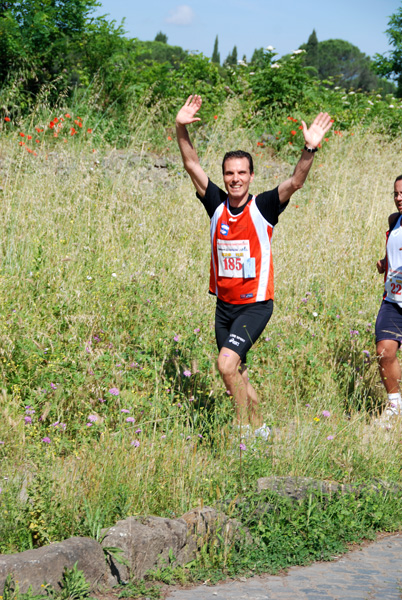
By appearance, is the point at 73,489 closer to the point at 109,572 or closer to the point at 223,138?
the point at 109,572

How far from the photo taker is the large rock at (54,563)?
9.54ft

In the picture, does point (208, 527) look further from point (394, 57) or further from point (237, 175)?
point (394, 57)

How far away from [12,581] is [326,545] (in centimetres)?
184

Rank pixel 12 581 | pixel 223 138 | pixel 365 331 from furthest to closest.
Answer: pixel 223 138, pixel 365 331, pixel 12 581

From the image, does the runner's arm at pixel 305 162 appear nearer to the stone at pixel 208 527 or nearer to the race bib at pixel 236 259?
the race bib at pixel 236 259

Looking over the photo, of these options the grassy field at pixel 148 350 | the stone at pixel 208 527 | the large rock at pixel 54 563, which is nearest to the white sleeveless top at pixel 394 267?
the grassy field at pixel 148 350

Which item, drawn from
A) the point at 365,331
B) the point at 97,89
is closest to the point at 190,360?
the point at 365,331

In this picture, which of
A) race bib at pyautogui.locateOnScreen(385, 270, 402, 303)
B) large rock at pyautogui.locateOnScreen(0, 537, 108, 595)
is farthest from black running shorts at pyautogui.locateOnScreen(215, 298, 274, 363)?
large rock at pyautogui.locateOnScreen(0, 537, 108, 595)

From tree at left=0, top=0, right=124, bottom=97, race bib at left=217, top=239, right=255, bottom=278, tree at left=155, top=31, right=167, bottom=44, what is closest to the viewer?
race bib at left=217, top=239, right=255, bottom=278

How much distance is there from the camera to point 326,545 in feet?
12.7

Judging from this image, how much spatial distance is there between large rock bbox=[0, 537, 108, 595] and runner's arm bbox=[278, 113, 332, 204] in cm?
265

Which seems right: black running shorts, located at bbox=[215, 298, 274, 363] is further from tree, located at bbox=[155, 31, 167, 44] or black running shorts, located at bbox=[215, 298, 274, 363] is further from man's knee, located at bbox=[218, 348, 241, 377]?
tree, located at bbox=[155, 31, 167, 44]

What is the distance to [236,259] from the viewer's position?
4.81m

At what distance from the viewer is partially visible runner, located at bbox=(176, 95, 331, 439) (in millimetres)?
4691
